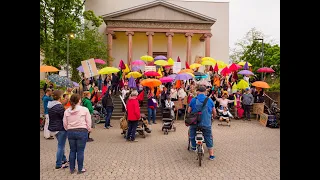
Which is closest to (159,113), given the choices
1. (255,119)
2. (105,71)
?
(105,71)

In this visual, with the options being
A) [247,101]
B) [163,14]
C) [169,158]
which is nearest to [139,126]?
[169,158]

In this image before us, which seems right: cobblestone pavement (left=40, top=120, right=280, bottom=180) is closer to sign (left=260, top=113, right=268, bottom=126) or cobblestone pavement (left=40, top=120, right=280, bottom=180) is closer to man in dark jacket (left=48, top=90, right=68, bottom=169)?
man in dark jacket (left=48, top=90, right=68, bottom=169)

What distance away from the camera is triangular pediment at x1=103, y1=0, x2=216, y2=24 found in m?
30.7

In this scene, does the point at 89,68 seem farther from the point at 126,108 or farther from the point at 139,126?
the point at 139,126

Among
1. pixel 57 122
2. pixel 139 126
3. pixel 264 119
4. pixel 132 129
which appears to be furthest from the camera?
pixel 264 119

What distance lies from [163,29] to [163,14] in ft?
Answer: 5.99

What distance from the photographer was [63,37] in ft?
76.4

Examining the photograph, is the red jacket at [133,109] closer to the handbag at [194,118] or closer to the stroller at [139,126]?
the stroller at [139,126]

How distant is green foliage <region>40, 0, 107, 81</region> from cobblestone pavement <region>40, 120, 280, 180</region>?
12.7 m

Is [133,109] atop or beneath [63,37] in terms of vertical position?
beneath

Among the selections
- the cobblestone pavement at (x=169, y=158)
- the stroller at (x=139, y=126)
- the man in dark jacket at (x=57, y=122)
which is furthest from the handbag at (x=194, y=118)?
the stroller at (x=139, y=126)

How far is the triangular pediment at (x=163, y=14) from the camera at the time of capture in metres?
30.7
